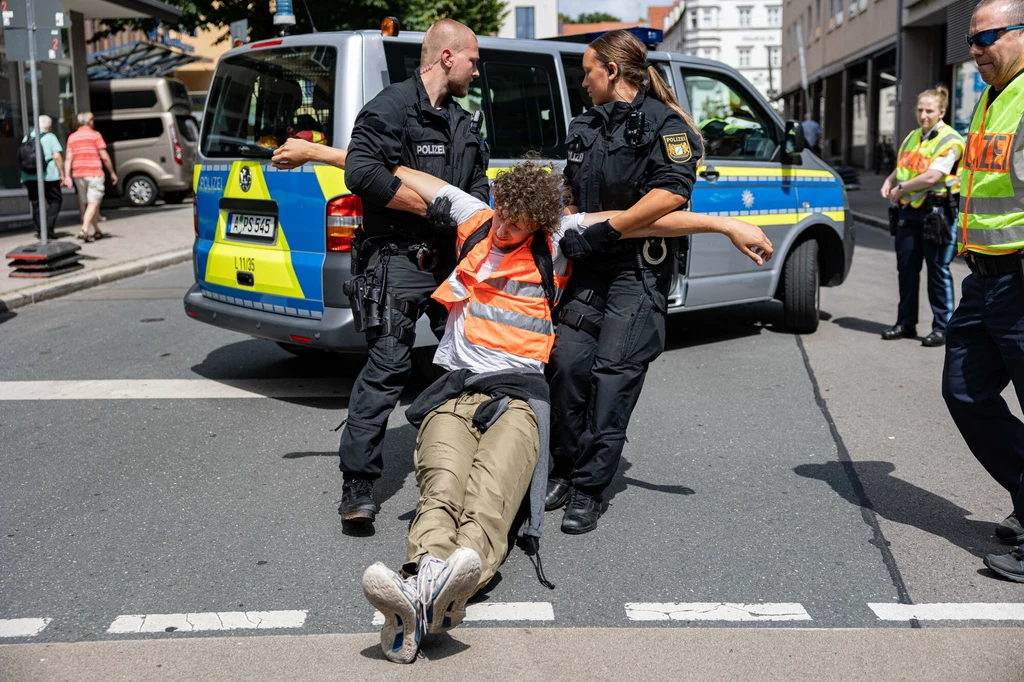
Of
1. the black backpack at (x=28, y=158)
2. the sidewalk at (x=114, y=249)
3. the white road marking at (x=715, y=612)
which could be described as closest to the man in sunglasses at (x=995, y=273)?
the white road marking at (x=715, y=612)

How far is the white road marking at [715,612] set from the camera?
3.30 m

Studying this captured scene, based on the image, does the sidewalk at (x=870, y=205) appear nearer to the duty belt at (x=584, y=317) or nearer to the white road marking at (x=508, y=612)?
the duty belt at (x=584, y=317)

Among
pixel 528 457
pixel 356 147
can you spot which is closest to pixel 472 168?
pixel 356 147

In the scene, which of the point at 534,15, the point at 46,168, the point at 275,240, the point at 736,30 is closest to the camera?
the point at 275,240

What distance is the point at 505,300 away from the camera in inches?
153

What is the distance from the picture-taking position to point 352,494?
409 centimetres

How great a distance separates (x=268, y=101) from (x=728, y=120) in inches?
132

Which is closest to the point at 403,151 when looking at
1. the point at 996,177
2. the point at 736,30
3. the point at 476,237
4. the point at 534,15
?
the point at 476,237

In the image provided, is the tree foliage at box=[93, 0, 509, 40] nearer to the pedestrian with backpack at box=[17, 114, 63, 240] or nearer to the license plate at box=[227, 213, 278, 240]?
the pedestrian with backpack at box=[17, 114, 63, 240]

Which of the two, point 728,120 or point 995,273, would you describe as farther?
point 728,120

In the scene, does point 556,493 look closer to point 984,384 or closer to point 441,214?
point 441,214

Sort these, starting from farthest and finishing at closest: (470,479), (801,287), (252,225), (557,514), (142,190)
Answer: (142,190), (801,287), (252,225), (557,514), (470,479)

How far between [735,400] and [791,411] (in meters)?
0.37

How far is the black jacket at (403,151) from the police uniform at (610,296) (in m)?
0.43
